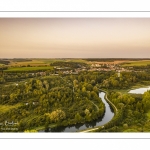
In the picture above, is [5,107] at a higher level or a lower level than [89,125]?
higher

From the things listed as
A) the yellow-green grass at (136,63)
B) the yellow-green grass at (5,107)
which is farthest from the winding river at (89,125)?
the yellow-green grass at (136,63)

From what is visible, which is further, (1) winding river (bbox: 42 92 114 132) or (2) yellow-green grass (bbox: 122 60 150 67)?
(2) yellow-green grass (bbox: 122 60 150 67)

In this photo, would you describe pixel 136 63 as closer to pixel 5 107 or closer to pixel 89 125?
pixel 89 125

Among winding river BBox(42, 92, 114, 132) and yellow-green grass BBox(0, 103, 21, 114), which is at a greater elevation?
yellow-green grass BBox(0, 103, 21, 114)

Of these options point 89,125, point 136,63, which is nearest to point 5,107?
point 89,125

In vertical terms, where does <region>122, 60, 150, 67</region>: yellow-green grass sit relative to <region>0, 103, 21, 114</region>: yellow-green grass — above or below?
above

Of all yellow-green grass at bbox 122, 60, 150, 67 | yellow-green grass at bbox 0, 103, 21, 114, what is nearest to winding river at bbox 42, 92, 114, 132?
yellow-green grass at bbox 0, 103, 21, 114

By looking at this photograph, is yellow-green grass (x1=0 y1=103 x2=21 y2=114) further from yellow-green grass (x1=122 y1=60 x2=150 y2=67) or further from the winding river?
yellow-green grass (x1=122 y1=60 x2=150 y2=67)

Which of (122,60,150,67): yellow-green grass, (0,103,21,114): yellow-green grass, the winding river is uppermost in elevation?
(122,60,150,67): yellow-green grass

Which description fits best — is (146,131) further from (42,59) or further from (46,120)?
(42,59)
